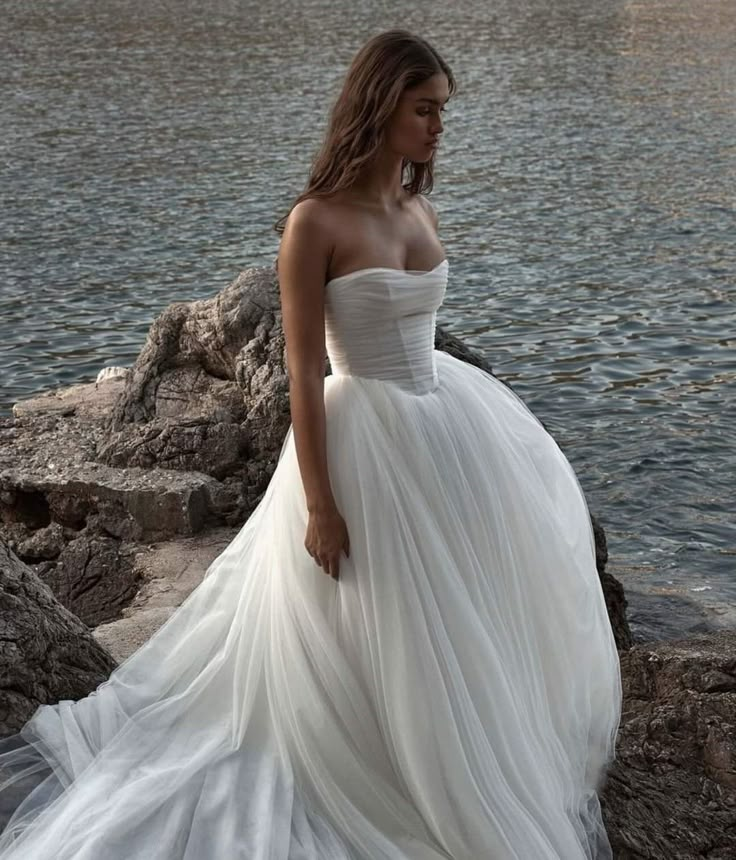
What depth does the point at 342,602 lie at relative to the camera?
374cm

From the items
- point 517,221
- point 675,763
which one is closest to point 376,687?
point 675,763

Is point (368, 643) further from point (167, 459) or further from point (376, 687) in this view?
point (167, 459)

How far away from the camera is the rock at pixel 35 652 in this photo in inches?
155

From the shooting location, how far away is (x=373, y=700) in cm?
369

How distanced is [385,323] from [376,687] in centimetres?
104

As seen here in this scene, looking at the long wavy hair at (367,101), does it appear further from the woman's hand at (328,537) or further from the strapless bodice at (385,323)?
the woman's hand at (328,537)

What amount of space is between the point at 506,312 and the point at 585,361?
164 centimetres

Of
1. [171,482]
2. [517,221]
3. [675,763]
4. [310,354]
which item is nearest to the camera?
[310,354]

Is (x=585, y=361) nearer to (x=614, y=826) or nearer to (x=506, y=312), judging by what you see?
(x=506, y=312)

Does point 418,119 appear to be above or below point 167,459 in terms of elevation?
above

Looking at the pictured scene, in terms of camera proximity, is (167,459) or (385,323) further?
(167,459)

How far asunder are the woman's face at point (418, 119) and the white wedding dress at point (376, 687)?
0.35 metres

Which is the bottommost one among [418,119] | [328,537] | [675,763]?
[675,763]

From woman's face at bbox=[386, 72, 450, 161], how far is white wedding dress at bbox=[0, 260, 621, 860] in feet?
1.16
